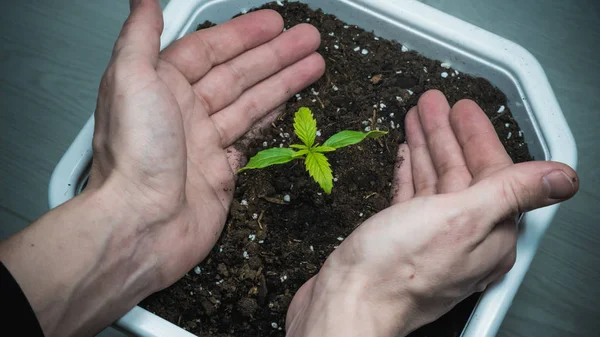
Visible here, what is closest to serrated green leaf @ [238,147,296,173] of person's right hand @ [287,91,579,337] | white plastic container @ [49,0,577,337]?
person's right hand @ [287,91,579,337]

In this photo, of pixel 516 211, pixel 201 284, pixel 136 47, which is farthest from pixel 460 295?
pixel 136 47

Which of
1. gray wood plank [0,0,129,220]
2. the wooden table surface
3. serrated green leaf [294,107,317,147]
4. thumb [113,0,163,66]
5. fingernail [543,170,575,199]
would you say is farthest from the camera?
gray wood plank [0,0,129,220]

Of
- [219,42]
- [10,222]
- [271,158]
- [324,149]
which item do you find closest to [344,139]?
[324,149]

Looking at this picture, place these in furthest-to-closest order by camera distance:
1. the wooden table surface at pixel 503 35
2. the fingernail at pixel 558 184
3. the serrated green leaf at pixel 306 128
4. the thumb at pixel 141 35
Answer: the wooden table surface at pixel 503 35 < the serrated green leaf at pixel 306 128 < the thumb at pixel 141 35 < the fingernail at pixel 558 184

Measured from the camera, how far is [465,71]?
1.53 meters

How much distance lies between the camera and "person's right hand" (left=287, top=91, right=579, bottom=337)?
1119mm

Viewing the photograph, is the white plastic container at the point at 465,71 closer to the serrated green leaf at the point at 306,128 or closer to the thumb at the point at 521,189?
the thumb at the point at 521,189

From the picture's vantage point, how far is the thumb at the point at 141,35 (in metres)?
1.19

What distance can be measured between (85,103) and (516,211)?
1.43 metres

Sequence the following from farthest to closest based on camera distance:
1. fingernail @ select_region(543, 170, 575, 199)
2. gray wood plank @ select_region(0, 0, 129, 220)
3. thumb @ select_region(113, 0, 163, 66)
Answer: gray wood plank @ select_region(0, 0, 129, 220), thumb @ select_region(113, 0, 163, 66), fingernail @ select_region(543, 170, 575, 199)

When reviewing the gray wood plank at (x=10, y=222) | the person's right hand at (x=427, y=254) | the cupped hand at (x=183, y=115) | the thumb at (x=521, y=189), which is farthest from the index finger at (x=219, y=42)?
the gray wood plank at (x=10, y=222)

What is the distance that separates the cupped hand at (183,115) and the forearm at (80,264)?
22 millimetres

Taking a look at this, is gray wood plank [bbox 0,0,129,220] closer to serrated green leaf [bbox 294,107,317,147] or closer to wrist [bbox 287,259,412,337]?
serrated green leaf [bbox 294,107,317,147]

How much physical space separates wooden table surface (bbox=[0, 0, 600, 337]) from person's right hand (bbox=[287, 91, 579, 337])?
0.62 meters
